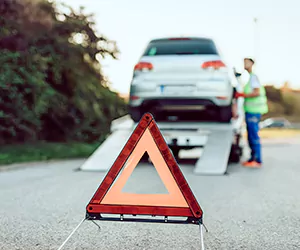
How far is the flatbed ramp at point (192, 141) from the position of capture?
36.0 feet

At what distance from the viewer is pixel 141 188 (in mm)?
8539

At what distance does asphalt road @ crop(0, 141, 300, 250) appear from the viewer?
512 cm

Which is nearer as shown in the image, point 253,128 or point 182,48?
point 253,128

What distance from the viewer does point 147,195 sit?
15.3ft

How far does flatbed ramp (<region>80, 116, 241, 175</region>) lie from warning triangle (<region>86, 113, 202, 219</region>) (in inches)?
241

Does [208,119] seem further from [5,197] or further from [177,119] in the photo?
[5,197]

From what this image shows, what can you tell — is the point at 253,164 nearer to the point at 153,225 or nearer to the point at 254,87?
the point at 254,87

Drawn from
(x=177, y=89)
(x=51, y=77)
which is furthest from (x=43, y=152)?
(x=177, y=89)

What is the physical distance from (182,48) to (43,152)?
5064 mm

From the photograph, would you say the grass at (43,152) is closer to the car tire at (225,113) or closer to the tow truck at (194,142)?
the tow truck at (194,142)

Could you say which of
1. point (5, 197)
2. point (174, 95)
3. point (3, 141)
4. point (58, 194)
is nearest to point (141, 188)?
point (58, 194)

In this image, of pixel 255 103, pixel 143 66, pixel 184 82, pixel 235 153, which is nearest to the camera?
pixel 184 82

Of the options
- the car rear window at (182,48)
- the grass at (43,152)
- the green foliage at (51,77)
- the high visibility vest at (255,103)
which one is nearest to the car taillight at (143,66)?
the car rear window at (182,48)

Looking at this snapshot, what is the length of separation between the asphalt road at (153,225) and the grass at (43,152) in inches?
102
